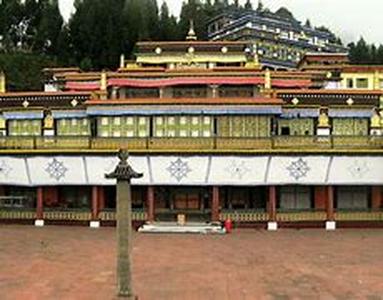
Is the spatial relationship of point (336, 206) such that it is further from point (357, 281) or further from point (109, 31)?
point (109, 31)

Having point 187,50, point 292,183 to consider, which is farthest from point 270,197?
point 187,50

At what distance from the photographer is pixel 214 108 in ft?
106

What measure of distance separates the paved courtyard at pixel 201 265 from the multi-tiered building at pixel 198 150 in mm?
2610

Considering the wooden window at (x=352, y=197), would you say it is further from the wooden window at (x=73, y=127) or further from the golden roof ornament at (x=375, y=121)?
the wooden window at (x=73, y=127)

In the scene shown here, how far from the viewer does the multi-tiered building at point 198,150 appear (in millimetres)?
31188

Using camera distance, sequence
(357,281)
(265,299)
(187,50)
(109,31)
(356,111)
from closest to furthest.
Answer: (265,299) → (357,281) → (356,111) → (187,50) → (109,31)

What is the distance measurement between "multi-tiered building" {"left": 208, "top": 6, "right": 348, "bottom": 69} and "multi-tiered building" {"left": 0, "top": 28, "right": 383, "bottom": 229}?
38604mm

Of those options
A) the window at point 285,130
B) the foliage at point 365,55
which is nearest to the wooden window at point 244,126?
the window at point 285,130

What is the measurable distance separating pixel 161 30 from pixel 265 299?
60.3 metres

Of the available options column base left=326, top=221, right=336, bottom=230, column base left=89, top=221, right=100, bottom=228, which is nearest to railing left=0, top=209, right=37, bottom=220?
column base left=89, top=221, right=100, bottom=228

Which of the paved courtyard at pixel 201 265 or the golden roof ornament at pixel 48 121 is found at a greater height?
the golden roof ornament at pixel 48 121

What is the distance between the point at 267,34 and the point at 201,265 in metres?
61.4

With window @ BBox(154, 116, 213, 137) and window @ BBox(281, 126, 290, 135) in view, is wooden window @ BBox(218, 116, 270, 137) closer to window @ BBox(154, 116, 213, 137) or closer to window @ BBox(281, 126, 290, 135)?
window @ BBox(154, 116, 213, 137)

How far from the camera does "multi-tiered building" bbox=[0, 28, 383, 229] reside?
102 ft
